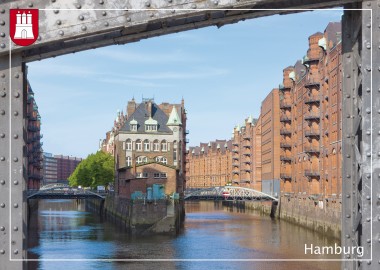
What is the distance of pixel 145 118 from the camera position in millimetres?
95438

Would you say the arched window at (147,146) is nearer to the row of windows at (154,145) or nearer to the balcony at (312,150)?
the row of windows at (154,145)

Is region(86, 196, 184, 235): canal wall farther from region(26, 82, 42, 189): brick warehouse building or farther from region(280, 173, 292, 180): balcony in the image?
region(280, 173, 292, 180): balcony

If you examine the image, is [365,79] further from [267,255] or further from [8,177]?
[267,255]

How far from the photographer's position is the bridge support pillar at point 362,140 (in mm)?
5234

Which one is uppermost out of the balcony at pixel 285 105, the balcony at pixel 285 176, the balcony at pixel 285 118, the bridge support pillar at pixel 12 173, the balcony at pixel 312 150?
the balcony at pixel 285 105

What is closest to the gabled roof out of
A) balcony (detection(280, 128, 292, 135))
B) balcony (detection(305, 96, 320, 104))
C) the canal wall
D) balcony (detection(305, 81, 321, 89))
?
balcony (detection(280, 128, 292, 135))

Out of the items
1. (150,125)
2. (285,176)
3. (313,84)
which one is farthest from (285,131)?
(313,84)

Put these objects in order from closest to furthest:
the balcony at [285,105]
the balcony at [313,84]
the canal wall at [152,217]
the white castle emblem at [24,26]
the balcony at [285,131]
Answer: the white castle emblem at [24,26] < the canal wall at [152,217] < the balcony at [313,84] < the balcony at [285,131] < the balcony at [285,105]

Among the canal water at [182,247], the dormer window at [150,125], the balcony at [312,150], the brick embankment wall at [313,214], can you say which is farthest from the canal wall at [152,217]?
the dormer window at [150,125]

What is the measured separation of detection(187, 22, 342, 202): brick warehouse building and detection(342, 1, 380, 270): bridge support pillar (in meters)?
56.4

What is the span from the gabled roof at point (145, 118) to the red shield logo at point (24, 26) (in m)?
88.0

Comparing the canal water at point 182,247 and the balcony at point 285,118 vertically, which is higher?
the balcony at point 285,118

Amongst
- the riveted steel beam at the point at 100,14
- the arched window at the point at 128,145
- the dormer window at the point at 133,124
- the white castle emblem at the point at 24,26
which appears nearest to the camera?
the white castle emblem at the point at 24,26

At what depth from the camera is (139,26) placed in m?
5.25
